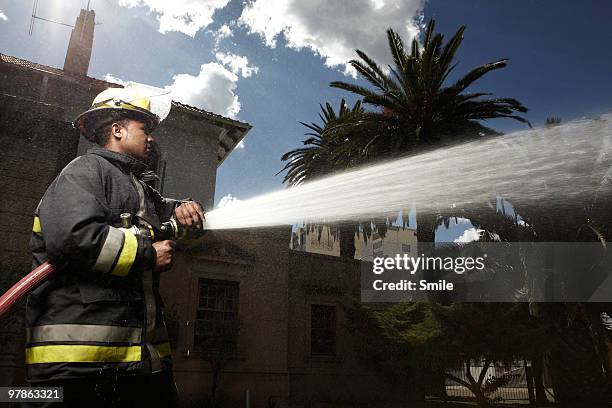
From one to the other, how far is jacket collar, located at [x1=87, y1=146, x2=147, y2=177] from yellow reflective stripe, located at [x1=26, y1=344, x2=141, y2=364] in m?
0.96

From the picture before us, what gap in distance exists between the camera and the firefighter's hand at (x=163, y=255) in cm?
217

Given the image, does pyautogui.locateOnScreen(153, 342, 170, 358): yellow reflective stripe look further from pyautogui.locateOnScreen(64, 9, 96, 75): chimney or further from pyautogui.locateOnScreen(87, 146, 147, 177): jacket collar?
pyautogui.locateOnScreen(64, 9, 96, 75): chimney

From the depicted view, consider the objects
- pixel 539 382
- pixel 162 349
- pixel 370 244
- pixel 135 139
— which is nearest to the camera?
pixel 162 349

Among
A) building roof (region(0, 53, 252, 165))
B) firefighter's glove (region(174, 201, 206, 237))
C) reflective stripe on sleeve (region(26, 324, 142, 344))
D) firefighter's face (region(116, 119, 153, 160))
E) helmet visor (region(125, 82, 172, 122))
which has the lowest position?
reflective stripe on sleeve (region(26, 324, 142, 344))

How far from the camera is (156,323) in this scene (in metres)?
2.29

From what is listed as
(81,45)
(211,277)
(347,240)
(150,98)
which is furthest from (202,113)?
(150,98)

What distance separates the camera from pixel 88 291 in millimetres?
2014

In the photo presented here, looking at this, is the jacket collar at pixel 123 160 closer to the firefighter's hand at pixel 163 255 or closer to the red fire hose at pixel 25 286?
the firefighter's hand at pixel 163 255

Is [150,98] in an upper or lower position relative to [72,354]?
upper

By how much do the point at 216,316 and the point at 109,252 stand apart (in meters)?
13.6

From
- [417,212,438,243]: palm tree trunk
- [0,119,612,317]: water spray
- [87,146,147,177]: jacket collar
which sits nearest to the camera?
[87,146,147,177]: jacket collar

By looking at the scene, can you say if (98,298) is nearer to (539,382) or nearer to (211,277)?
(211,277)

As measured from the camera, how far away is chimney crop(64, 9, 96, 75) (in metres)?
16.8

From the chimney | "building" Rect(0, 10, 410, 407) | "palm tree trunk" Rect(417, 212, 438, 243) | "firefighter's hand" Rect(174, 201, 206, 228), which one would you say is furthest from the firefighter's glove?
the chimney
